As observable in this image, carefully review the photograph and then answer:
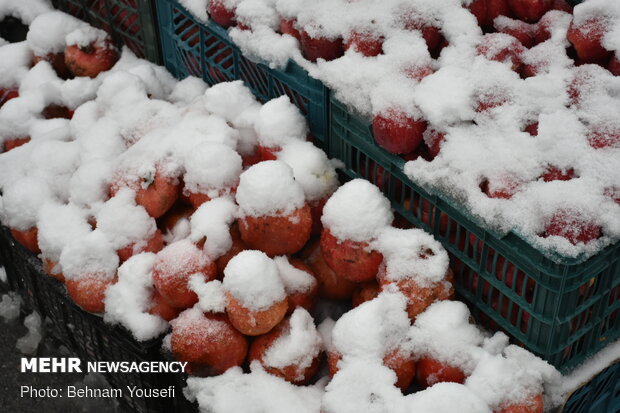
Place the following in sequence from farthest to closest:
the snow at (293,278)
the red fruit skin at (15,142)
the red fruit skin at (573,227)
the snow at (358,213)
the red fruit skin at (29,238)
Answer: the red fruit skin at (15,142) < the red fruit skin at (29,238) < the snow at (293,278) < the snow at (358,213) < the red fruit skin at (573,227)

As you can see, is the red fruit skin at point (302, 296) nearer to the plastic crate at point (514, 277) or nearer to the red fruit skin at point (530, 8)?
the plastic crate at point (514, 277)

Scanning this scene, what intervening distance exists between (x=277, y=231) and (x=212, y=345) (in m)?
0.34

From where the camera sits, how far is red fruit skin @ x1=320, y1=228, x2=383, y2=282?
75.9 inches

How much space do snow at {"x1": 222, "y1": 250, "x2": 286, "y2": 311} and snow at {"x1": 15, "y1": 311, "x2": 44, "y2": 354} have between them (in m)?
1.26

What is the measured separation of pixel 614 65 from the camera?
1.86 m

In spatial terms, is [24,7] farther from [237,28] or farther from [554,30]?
[554,30]

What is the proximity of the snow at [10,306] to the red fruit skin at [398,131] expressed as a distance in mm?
1752

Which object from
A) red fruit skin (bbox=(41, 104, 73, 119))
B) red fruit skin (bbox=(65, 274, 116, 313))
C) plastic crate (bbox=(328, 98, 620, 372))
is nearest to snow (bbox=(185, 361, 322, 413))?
red fruit skin (bbox=(65, 274, 116, 313))

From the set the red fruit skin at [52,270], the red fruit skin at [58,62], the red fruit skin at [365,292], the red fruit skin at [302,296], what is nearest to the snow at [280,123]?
the red fruit skin at [302,296]

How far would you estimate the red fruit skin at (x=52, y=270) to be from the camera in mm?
2236

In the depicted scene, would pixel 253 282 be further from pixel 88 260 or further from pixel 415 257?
pixel 88 260

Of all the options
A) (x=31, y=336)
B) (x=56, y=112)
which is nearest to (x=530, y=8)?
(x=56, y=112)

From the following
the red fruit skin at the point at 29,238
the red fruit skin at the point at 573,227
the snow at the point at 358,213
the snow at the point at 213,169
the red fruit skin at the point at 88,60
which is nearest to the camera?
the red fruit skin at the point at 573,227

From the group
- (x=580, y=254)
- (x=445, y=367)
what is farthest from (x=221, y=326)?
(x=580, y=254)
